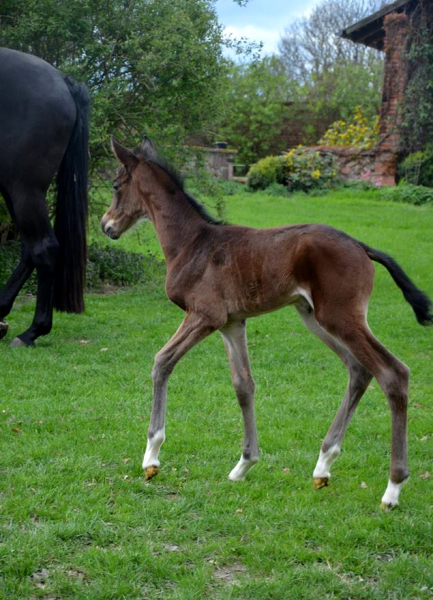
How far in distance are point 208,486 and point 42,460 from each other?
112 centimetres

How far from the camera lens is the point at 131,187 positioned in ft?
16.8

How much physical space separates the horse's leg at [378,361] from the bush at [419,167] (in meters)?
19.5

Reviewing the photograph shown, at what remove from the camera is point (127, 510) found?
4.28m

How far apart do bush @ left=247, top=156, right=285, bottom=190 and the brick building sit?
2.96 meters

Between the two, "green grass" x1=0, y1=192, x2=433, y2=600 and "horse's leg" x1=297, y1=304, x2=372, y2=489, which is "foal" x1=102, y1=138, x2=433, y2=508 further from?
"green grass" x1=0, y1=192, x2=433, y2=600

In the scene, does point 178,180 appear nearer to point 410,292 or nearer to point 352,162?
point 410,292

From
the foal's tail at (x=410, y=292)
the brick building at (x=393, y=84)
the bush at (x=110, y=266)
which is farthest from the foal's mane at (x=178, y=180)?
the brick building at (x=393, y=84)

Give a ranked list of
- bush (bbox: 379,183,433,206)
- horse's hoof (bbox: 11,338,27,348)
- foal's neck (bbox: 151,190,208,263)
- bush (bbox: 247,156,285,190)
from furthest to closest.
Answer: bush (bbox: 247,156,285,190)
bush (bbox: 379,183,433,206)
horse's hoof (bbox: 11,338,27,348)
foal's neck (bbox: 151,190,208,263)

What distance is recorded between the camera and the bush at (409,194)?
21609 millimetres

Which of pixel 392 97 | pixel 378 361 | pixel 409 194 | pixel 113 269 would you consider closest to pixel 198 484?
pixel 378 361

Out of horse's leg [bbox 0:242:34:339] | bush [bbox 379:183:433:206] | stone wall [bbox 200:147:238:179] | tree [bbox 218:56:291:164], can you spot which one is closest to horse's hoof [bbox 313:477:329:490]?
horse's leg [bbox 0:242:34:339]

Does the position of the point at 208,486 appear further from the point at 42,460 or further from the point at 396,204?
the point at 396,204

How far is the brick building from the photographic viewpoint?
76.2 ft

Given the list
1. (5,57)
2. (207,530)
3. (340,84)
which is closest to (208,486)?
(207,530)
